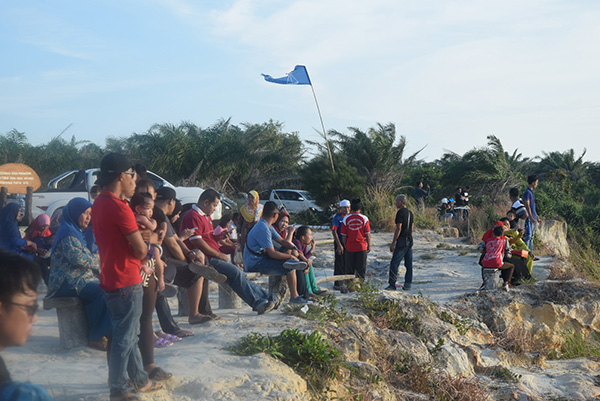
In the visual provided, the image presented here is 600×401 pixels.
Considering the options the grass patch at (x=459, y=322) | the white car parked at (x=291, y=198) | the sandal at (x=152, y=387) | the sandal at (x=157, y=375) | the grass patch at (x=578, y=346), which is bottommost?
the grass patch at (x=578, y=346)

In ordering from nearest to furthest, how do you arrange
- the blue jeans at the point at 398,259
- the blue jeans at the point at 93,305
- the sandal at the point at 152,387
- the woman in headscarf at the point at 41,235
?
1. the sandal at the point at 152,387
2. the blue jeans at the point at 93,305
3. the woman in headscarf at the point at 41,235
4. the blue jeans at the point at 398,259

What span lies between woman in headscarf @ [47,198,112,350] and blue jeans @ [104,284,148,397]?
0.92 m

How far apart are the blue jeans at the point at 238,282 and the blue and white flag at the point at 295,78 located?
51.2 ft

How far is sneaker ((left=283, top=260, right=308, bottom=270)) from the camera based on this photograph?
22.5 feet

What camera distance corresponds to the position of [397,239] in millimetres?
9672

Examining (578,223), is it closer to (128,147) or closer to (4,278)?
(128,147)

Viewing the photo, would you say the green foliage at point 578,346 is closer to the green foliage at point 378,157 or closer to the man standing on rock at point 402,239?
the man standing on rock at point 402,239

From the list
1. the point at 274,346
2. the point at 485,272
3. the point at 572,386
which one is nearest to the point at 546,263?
the point at 485,272

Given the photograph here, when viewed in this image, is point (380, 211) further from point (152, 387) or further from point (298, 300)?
point (152, 387)

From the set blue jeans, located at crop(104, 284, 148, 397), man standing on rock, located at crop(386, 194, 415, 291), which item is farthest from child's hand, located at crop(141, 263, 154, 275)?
man standing on rock, located at crop(386, 194, 415, 291)

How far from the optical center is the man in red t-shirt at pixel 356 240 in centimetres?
906

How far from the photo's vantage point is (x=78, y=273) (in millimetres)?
4859

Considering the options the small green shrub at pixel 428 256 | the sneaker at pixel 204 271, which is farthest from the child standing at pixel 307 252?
the small green shrub at pixel 428 256

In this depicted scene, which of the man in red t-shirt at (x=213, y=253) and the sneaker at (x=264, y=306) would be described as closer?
the man in red t-shirt at (x=213, y=253)
